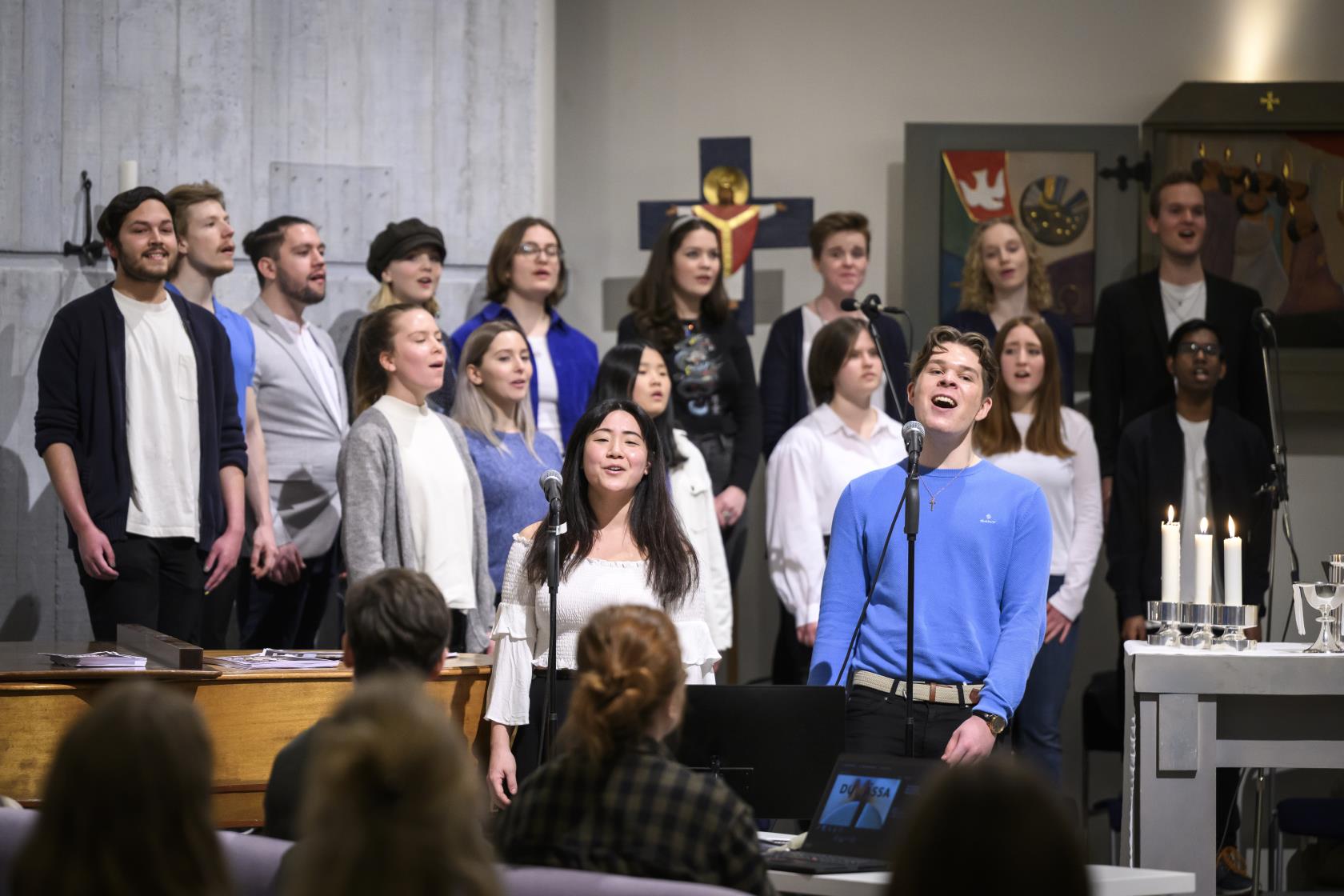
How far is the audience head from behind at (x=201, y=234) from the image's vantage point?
→ 5.35 m

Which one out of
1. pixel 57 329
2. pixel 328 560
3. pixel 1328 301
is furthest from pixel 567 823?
pixel 1328 301

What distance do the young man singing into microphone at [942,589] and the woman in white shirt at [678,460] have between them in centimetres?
130

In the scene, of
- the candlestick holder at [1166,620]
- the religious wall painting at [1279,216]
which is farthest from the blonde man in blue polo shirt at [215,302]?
the religious wall painting at [1279,216]

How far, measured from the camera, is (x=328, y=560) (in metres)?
5.57

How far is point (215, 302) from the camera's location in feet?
17.6

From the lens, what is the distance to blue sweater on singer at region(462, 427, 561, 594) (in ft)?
16.2

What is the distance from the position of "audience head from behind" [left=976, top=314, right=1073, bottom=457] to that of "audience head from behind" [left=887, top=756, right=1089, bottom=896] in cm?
409

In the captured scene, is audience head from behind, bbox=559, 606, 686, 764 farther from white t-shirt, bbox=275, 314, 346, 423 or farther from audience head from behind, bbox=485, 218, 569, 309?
audience head from behind, bbox=485, 218, 569, 309

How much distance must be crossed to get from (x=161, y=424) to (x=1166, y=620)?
291 cm

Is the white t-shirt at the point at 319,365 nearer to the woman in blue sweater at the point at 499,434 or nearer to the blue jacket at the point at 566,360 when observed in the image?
the blue jacket at the point at 566,360

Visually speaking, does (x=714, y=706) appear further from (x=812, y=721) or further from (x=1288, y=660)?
(x=1288, y=660)

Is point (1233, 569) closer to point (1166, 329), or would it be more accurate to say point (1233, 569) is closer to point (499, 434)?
point (499, 434)

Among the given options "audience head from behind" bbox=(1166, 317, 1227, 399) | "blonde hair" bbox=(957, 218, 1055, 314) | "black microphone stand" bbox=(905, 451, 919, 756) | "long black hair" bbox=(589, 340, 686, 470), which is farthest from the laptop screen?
"blonde hair" bbox=(957, 218, 1055, 314)

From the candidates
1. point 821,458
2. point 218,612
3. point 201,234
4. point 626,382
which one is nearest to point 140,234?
point 201,234
